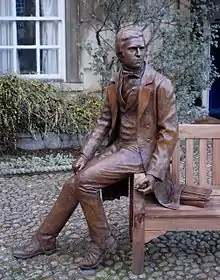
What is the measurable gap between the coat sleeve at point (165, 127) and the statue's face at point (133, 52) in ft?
0.71

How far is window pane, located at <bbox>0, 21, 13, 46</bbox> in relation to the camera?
8.74 meters

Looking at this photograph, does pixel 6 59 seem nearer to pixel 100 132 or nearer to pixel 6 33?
pixel 6 33

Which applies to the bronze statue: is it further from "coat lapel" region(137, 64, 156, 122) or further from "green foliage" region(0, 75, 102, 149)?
"green foliage" region(0, 75, 102, 149)

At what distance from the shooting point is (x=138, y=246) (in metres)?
3.69

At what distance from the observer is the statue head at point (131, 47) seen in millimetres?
3549

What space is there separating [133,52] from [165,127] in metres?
0.52

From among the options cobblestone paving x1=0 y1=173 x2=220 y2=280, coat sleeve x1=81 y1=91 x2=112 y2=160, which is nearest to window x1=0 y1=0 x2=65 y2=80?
cobblestone paving x1=0 y1=173 x2=220 y2=280

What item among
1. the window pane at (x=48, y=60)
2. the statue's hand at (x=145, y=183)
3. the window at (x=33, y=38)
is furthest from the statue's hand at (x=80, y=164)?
the window pane at (x=48, y=60)

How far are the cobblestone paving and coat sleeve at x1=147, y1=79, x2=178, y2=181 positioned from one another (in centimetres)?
67

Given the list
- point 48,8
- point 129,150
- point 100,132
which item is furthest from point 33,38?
point 129,150

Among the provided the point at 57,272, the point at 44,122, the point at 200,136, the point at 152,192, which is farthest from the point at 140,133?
the point at 44,122

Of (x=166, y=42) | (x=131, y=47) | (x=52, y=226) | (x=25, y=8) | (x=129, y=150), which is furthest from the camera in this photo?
(x=25, y=8)

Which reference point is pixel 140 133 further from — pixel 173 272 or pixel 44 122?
pixel 44 122

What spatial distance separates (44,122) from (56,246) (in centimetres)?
344
